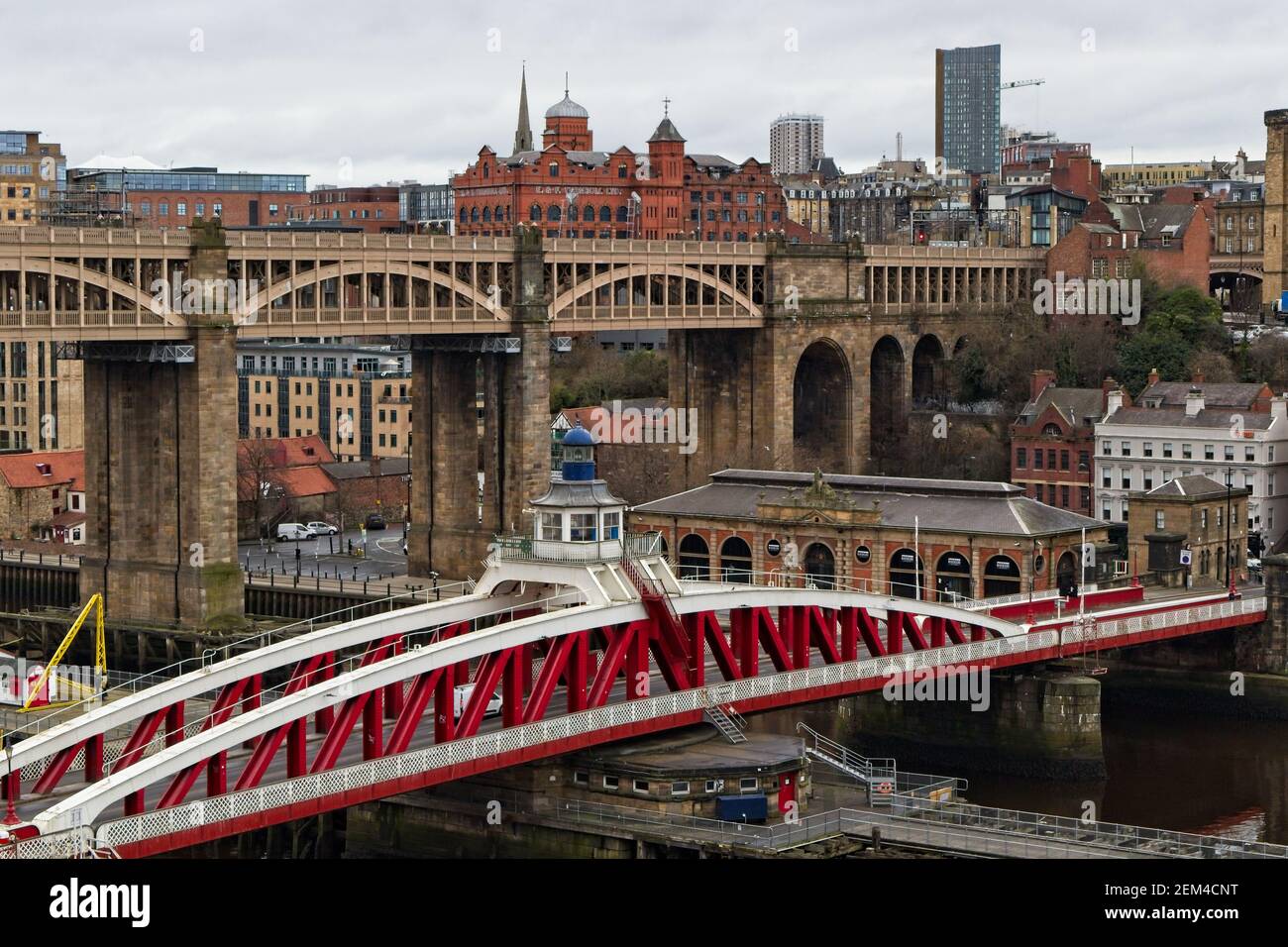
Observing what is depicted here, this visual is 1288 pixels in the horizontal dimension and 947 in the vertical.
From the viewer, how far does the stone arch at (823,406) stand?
9900cm

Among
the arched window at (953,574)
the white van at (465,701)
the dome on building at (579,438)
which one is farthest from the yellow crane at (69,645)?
the arched window at (953,574)

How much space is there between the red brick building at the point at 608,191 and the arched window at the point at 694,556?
48.5m

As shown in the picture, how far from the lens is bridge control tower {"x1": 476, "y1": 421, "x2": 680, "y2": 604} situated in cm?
4919

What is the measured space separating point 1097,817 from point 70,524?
50298mm

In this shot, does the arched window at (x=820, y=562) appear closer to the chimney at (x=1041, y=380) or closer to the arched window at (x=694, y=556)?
the arched window at (x=694, y=556)

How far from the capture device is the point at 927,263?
342ft

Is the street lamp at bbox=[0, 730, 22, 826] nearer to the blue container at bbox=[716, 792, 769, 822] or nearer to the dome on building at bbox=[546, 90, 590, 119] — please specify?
the blue container at bbox=[716, 792, 769, 822]

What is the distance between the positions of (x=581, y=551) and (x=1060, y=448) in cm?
4149

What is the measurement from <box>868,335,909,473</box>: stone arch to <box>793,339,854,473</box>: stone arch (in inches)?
91.5

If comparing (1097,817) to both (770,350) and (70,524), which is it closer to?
(770,350)

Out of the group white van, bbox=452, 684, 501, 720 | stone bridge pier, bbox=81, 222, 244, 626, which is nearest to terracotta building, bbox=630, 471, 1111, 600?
stone bridge pier, bbox=81, 222, 244, 626

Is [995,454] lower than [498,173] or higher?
lower
